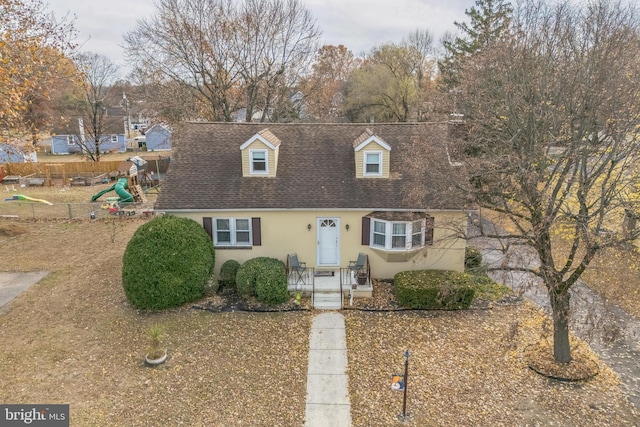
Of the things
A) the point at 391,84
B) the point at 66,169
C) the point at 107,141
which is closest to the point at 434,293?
the point at 391,84

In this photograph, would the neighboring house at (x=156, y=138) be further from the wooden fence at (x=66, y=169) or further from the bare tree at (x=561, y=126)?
the bare tree at (x=561, y=126)

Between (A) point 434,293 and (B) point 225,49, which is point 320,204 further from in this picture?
(B) point 225,49

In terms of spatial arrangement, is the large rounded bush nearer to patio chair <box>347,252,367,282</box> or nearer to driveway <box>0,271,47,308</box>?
driveway <box>0,271,47,308</box>

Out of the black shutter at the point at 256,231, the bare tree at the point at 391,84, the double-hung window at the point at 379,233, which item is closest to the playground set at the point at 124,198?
the black shutter at the point at 256,231

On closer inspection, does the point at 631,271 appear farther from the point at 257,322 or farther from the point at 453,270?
the point at 257,322

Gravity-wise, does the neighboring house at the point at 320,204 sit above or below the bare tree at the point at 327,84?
below

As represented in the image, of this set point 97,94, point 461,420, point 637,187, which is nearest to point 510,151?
point 637,187
